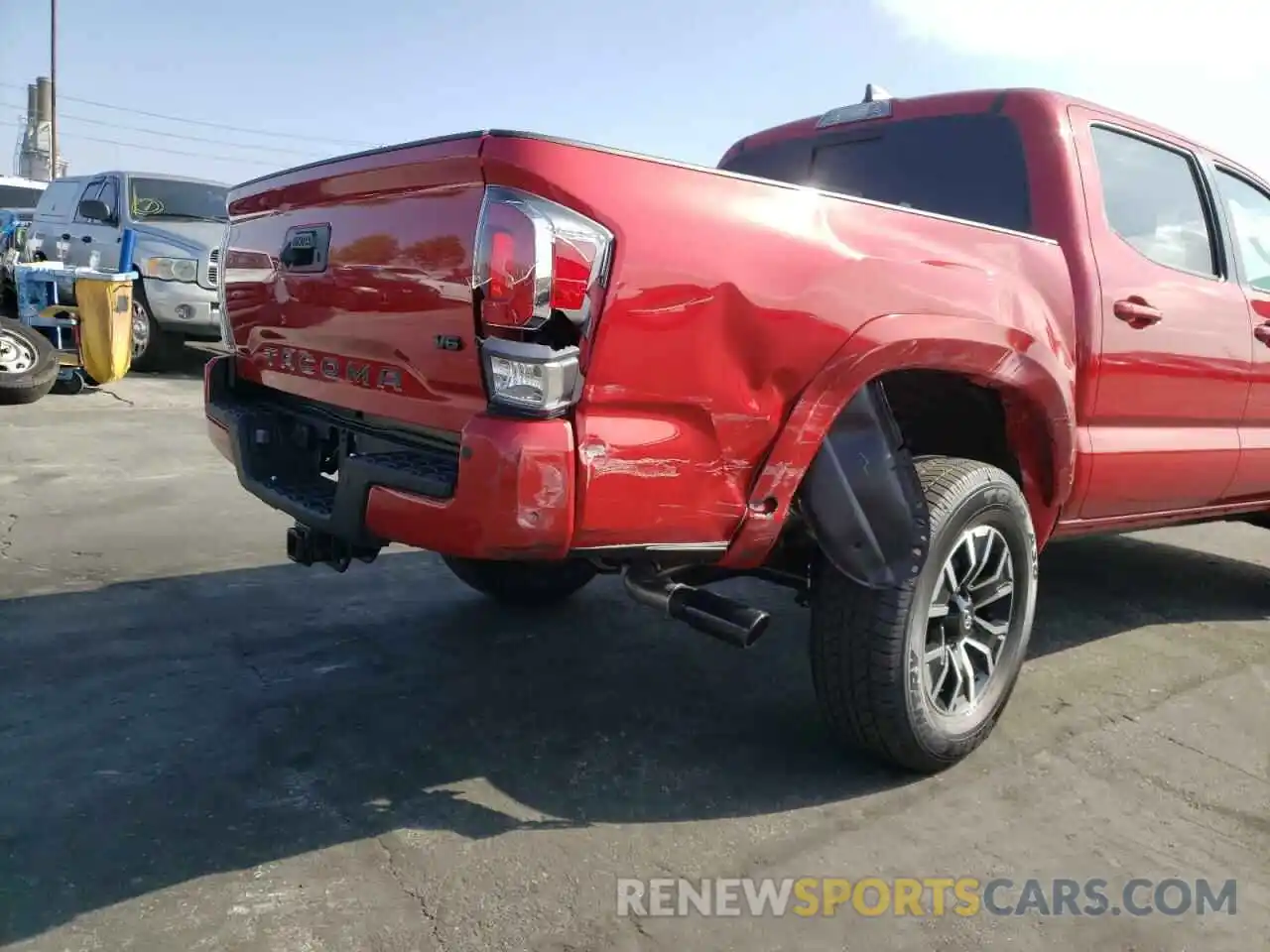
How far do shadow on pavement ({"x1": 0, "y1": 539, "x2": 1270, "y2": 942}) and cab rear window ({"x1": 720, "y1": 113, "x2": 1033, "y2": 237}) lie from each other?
1.67 meters

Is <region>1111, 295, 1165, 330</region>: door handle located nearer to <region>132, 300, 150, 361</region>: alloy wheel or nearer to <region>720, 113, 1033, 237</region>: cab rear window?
<region>720, 113, 1033, 237</region>: cab rear window

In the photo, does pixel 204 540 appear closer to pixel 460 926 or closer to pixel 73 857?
pixel 73 857

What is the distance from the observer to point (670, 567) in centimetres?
246

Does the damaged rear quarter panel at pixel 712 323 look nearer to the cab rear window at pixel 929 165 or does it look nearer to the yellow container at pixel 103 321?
the cab rear window at pixel 929 165

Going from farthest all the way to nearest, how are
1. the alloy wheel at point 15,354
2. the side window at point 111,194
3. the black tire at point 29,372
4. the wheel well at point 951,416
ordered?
the side window at point 111,194, the alloy wheel at point 15,354, the black tire at point 29,372, the wheel well at point 951,416

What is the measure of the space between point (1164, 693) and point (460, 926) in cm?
269

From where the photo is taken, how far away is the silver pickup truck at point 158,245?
10.3m

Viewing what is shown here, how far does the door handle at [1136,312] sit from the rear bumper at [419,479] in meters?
2.09

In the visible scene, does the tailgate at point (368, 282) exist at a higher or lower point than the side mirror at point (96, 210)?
lower

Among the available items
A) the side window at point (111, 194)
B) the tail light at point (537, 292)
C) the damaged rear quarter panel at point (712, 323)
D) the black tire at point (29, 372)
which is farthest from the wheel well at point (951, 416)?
the side window at point (111, 194)

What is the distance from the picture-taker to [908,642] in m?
2.60

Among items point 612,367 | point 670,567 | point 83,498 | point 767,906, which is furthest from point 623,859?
point 83,498

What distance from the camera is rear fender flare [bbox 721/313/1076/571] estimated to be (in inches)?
93.4

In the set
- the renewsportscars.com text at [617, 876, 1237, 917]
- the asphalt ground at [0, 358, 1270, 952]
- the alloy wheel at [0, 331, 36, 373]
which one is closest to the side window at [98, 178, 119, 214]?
the alloy wheel at [0, 331, 36, 373]
